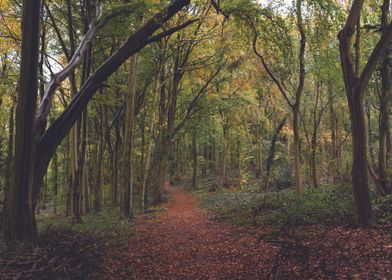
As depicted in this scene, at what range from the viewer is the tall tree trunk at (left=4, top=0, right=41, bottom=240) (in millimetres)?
6617

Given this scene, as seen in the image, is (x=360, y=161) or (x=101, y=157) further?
(x=101, y=157)

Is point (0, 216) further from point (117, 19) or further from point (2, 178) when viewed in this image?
point (117, 19)

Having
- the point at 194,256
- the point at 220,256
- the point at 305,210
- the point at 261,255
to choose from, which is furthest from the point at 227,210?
the point at 261,255

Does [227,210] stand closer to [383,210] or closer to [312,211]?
[312,211]

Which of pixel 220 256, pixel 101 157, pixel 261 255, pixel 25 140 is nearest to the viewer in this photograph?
pixel 261 255

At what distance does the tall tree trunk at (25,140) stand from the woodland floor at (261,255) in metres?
2.19

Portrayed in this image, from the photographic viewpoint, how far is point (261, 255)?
623 cm

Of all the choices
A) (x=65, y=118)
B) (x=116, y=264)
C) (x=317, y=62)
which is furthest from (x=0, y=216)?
(x=317, y=62)

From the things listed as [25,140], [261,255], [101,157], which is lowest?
[261,255]

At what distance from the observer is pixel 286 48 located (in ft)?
34.0

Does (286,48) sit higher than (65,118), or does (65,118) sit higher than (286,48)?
(286,48)

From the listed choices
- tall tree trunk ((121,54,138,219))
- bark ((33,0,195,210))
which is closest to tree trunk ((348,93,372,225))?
bark ((33,0,195,210))

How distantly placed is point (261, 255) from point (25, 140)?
5800mm

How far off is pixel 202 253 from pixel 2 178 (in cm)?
→ 1249
